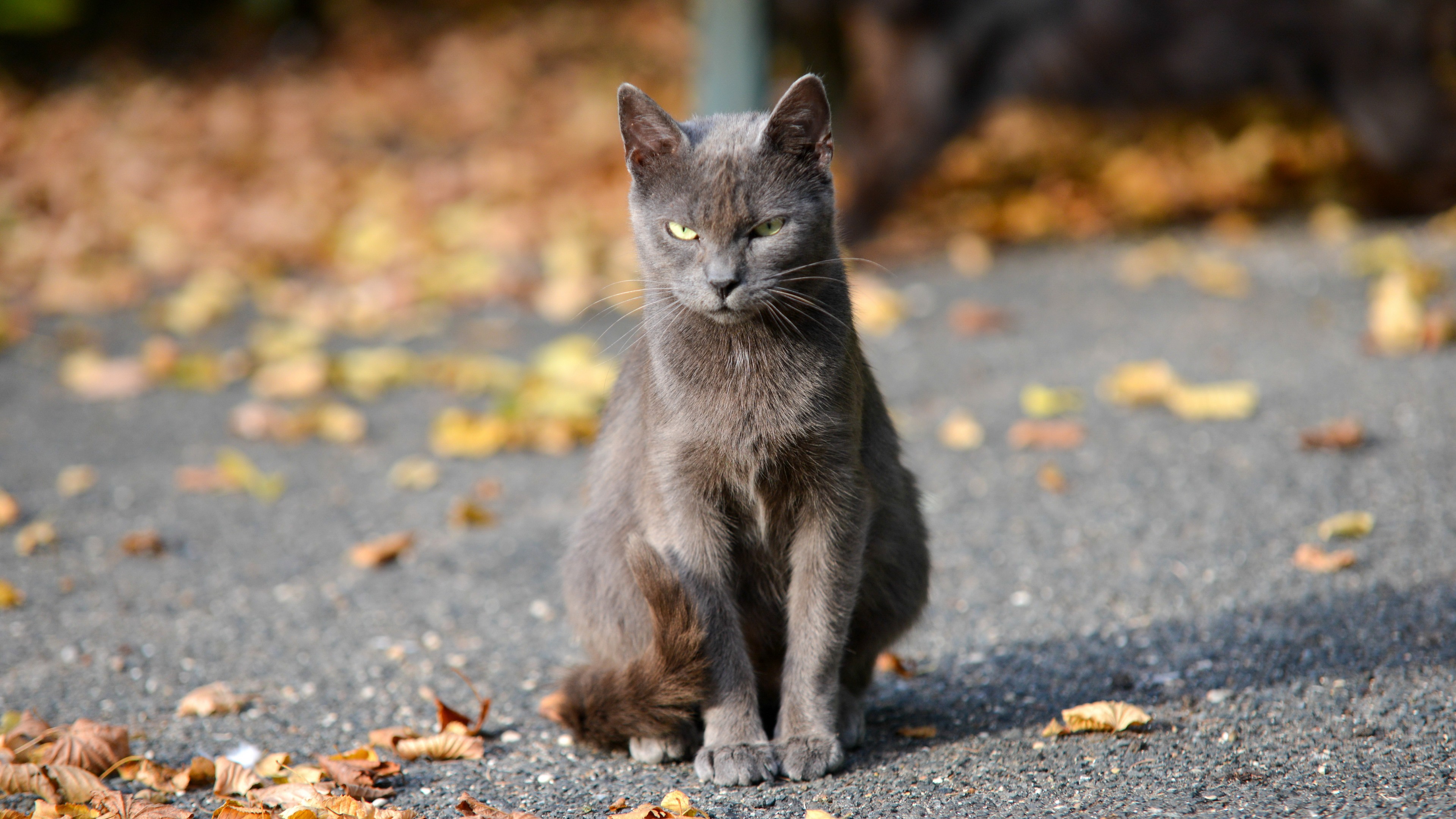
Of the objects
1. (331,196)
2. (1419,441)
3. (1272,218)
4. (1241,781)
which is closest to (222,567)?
(1241,781)

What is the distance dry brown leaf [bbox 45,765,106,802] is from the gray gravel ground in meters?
0.11

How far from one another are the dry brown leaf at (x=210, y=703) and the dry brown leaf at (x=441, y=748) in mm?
511

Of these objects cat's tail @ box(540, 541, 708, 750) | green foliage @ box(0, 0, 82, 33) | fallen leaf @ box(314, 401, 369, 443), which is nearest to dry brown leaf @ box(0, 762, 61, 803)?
cat's tail @ box(540, 541, 708, 750)

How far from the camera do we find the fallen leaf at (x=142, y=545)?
12.5ft

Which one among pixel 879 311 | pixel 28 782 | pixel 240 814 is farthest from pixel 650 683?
pixel 879 311

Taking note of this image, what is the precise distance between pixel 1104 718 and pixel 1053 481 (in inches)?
65.1

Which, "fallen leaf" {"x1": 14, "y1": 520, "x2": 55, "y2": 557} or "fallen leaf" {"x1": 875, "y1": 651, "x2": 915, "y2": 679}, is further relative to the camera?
"fallen leaf" {"x1": 14, "y1": 520, "x2": 55, "y2": 557}

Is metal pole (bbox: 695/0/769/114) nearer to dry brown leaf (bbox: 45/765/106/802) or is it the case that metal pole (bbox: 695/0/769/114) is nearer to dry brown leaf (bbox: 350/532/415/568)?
dry brown leaf (bbox: 350/532/415/568)

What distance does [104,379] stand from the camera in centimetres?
540

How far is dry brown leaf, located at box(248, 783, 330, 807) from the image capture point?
7.48 feet

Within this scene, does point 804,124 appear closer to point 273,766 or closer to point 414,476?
point 273,766

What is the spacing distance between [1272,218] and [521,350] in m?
4.43

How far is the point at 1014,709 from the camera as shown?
271 cm

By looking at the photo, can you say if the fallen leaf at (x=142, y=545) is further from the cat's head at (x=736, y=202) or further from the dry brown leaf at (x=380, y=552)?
the cat's head at (x=736, y=202)
